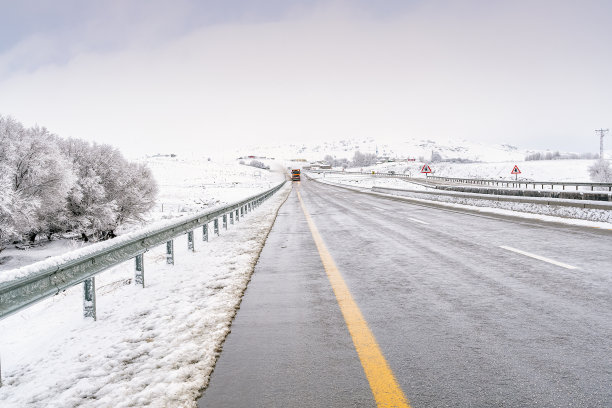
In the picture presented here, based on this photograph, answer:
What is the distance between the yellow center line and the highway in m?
0.01

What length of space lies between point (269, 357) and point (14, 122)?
31.3 m

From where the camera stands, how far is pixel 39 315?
215 inches

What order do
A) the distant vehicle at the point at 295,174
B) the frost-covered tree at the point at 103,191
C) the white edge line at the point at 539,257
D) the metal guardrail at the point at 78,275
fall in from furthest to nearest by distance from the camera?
the distant vehicle at the point at 295,174, the frost-covered tree at the point at 103,191, the white edge line at the point at 539,257, the metal guardrail at the point at 78,275

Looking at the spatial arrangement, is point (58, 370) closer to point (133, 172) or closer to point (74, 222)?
point (74, 222)

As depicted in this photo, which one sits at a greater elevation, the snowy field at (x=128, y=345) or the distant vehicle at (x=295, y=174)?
the distant vehicle at (x=295, y=174)

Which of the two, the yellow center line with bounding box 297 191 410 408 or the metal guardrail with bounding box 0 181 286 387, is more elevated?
the metal guardrail with bounding box 0 181 286 387

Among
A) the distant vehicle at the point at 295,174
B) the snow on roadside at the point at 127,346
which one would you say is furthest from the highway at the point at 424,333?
the distant vehicle at the point at 295,174

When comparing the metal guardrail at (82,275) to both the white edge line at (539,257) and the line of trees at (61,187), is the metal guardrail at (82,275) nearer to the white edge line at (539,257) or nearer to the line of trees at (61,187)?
the white edge line at (539,257)

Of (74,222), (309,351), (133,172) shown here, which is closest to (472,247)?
(309,351)

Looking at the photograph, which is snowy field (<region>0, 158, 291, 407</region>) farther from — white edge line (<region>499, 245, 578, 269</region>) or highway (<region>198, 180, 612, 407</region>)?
white edge line (<region>499, 245, 578, 269</region>)

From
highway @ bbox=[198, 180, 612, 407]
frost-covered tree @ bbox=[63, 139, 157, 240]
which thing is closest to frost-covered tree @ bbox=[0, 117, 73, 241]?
frost-covered tree @ bbox=[63, 139, 157, 240]

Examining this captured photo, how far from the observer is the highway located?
9.18 ft

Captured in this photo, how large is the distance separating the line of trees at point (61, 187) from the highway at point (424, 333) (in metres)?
22.1

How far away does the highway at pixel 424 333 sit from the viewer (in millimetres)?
2797
